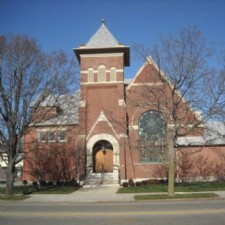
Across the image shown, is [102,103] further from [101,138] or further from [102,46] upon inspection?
[102,46]

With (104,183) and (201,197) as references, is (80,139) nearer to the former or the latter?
(104,183)

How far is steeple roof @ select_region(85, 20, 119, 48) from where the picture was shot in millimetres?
36181

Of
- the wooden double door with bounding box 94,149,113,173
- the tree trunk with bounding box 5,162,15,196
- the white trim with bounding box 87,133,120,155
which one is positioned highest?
the white trim with bounding box 87,133,120,155

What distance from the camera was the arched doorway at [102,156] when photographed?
34.6 m

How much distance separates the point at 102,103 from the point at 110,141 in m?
3.99

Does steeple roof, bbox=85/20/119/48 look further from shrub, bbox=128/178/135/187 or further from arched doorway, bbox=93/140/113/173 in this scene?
shrub, bbox=128/178/135/187

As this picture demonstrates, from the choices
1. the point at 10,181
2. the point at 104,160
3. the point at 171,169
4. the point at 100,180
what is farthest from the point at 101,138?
the point at 171,169

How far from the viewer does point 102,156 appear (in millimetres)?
34906

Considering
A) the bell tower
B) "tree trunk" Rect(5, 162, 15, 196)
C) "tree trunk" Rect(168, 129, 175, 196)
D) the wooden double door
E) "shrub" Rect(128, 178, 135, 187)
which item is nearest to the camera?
"tree trunk" Rect(168, 129, 175, 196)

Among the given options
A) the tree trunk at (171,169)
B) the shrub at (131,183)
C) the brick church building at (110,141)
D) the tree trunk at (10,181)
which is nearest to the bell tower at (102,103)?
the brick church building at (110,141)

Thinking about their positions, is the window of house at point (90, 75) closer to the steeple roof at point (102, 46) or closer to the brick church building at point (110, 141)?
the brick church building at point (110, 141)

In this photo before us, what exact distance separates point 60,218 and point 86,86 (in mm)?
23468

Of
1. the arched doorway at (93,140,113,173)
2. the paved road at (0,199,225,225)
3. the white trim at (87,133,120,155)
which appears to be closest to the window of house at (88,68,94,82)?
the white trim at (87,133,120,155)

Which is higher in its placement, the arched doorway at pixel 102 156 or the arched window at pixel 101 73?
the arched window at pixel 101 73
